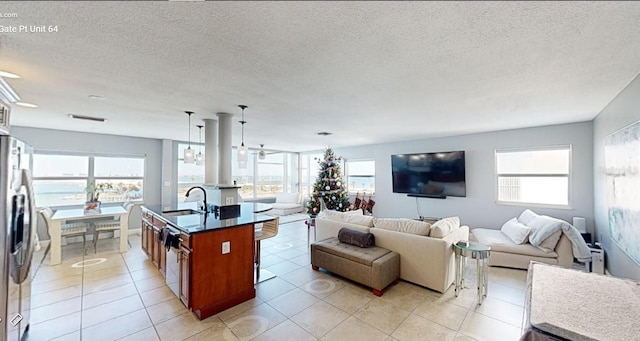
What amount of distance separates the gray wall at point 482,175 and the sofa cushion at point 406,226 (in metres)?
2.99

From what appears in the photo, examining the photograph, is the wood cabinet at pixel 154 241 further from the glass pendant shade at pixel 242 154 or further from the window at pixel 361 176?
the window at pixel 361 176

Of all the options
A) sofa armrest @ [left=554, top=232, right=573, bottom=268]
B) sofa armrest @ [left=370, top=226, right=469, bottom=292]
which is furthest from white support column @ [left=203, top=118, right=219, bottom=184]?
sofa armrest @ [left=554, top=232, right=573, bottom=268]

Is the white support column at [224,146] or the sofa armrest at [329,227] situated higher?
the white support column at [224,146]

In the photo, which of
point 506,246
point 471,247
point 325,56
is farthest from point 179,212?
point 506,246

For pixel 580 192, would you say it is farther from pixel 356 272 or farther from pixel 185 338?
pixel 185 338

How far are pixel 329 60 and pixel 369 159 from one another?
5.98 m

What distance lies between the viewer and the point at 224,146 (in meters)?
3.93

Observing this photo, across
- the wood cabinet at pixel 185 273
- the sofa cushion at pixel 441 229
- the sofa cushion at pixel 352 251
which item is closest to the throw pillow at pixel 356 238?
the sofa cushion at pixel 352 251

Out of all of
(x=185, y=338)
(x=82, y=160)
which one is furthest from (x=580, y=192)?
(x=82, y=160)

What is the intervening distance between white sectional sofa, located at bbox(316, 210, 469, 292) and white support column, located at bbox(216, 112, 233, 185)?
2263mm

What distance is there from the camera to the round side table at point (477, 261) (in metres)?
2.90

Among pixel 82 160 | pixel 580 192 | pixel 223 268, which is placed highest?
pixel 82 160

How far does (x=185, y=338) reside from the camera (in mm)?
2303

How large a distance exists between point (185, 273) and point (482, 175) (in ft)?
19.5
